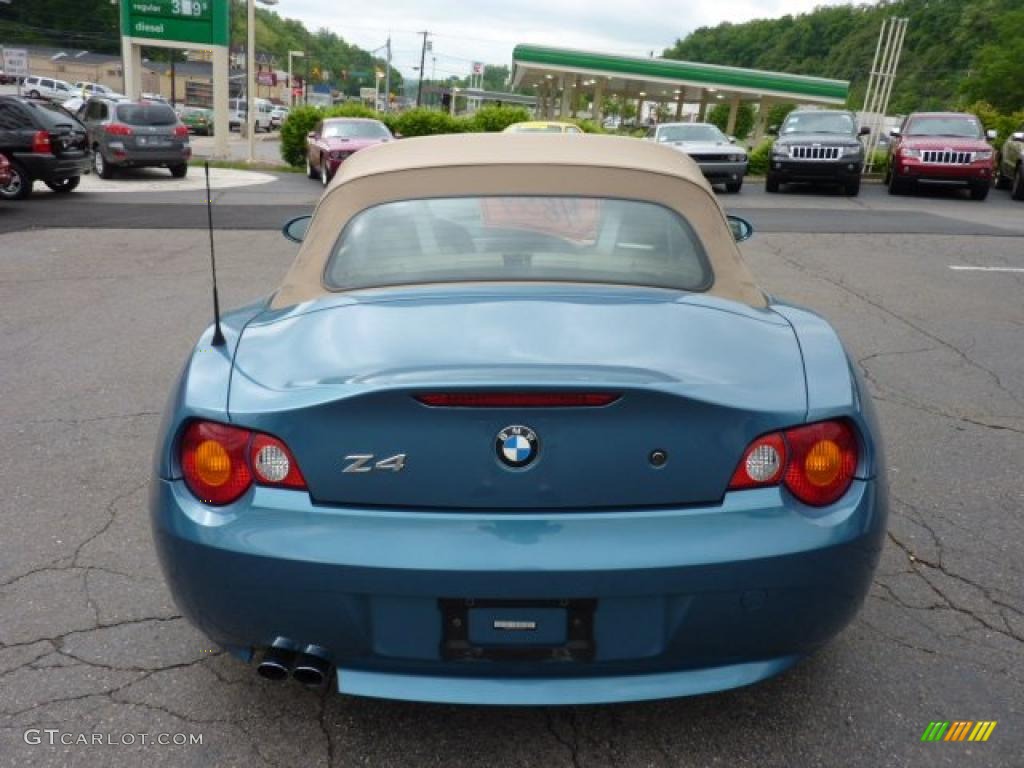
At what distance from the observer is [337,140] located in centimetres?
1922

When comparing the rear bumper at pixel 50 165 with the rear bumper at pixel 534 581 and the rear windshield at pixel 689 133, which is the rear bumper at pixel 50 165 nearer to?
the rear windshield at pixel 689 133

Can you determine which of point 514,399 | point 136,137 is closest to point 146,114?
point 136,137

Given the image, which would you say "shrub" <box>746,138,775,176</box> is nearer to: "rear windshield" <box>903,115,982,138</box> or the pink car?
"rear windshield" <box>903,115,982,138</box>

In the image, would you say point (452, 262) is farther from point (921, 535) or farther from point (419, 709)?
point (921, 535)

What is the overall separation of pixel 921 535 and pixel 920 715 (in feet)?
4.29

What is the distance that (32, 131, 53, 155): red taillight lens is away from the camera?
14.4m

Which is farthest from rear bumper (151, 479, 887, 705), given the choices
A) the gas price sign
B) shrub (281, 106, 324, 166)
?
the gas price sign

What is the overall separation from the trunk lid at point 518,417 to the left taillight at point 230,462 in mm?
41

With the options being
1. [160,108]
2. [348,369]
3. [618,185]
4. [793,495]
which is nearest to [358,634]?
[348,369]

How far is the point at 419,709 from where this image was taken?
96.4 inches

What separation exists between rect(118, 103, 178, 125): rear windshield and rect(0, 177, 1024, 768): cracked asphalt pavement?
13.9 metres

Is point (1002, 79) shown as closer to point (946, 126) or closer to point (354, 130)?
point (946, 126)

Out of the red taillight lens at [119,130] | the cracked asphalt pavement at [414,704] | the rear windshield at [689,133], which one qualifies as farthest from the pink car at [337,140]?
the cracked asphalt pavement at [414,704]

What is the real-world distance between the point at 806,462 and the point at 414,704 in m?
1.29
